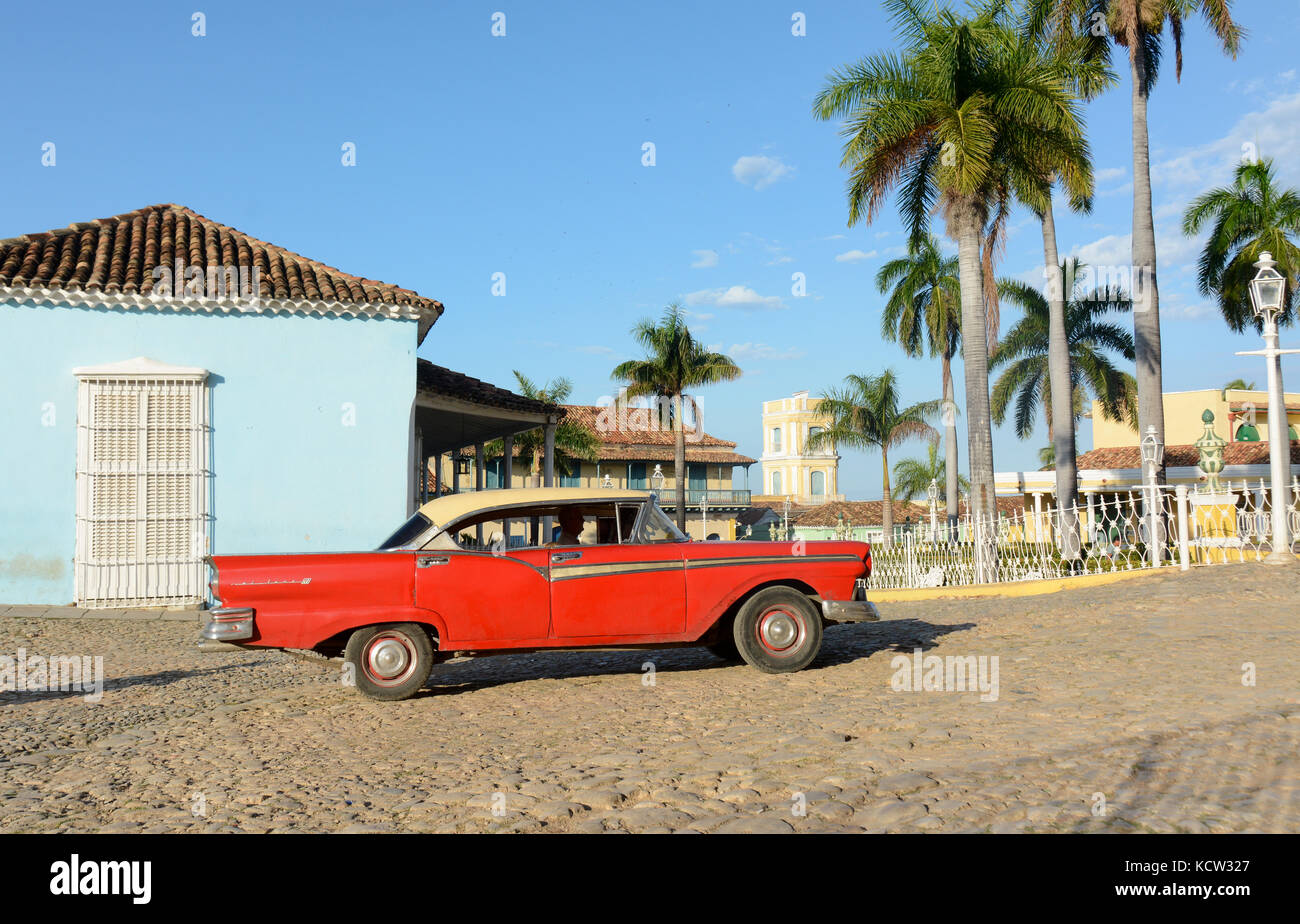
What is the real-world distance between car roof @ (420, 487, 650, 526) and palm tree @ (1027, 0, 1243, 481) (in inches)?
620

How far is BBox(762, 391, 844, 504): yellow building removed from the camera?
71.2m

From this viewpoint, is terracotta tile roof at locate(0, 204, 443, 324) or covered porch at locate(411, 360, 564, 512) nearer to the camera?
terracotta tile roof at locate(0, 204, 443, 324)

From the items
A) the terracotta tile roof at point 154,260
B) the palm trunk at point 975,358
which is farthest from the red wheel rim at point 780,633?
the palm trunk at point 975,358

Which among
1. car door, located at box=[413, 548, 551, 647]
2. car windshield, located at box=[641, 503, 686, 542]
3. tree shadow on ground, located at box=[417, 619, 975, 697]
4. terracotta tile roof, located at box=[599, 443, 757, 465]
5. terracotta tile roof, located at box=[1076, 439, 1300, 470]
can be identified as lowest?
tree shadow on ground, located at box=[417, 619, 975, 697]

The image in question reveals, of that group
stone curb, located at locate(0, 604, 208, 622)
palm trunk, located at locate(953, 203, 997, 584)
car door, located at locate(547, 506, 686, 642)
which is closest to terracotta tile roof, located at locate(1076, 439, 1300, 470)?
palm trunk, located at locate(953, 203, 997, 584)

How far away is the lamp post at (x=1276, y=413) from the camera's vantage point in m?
11.8

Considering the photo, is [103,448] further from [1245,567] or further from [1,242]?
[1245,567]

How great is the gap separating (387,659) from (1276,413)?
11.0 meters

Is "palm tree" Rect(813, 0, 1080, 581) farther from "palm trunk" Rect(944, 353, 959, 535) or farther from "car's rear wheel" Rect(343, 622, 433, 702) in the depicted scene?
"palm trunk" Rect(944, 353, 959, 535)

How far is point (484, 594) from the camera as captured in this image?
6598mm

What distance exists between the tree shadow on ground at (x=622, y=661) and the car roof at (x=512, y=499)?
1.11 metres

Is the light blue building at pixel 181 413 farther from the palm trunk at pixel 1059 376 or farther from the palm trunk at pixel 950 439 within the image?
the palm trunk at pixel 950 439
